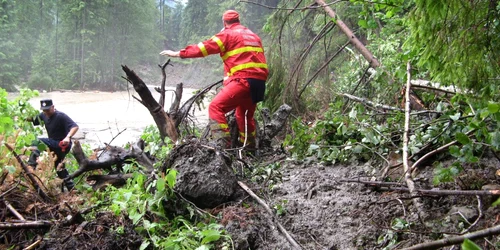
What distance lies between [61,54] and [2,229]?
131 feet

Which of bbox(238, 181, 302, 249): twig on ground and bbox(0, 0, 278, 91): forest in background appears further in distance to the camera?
bbox(0, 0, 278, 91): forest in background

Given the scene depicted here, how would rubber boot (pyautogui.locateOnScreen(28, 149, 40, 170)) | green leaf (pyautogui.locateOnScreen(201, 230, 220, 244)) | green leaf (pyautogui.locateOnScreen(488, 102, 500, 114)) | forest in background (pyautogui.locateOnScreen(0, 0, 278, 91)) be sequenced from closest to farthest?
green leaf (pyautogui.locateOnScreen(488, 102, 500, 114)) → green leaf (pyautogui.locateOnScreen(201, 230, 220, 244)) → rubber boot (pyautogui.locateOnScreen(28, 149, 40, 170)) → forest in background (pyautogui.locateOnScreen(0, 0, 278, 91))

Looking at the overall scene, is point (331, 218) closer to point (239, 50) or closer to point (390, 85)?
point (390, 85)

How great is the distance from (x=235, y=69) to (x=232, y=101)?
1.33 ft

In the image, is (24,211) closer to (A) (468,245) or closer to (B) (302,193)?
(B) (302,193)

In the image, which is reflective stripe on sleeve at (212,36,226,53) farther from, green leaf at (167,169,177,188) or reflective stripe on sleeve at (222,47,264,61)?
green leaf at (167,169,177,188)

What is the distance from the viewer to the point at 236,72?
4.94 m

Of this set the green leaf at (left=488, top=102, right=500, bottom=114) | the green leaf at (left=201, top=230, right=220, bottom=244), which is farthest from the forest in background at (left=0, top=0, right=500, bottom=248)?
the green leaf at (left=201, top=230, right=220, bottom=244)

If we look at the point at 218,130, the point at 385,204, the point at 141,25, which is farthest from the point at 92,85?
the point at 385,204

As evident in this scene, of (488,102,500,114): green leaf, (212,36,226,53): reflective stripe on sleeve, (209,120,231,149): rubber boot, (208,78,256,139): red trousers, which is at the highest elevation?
(212,36,226,53): reflective stripe on sleeve

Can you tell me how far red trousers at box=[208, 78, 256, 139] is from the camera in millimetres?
4785

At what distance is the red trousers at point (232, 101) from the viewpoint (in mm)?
4785

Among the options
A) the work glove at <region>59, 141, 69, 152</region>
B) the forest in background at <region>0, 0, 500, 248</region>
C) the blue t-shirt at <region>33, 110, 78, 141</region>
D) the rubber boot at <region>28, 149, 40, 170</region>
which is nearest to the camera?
the forest in background at <region>0, 0, 500, 248</region>

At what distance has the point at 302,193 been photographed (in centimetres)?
323
